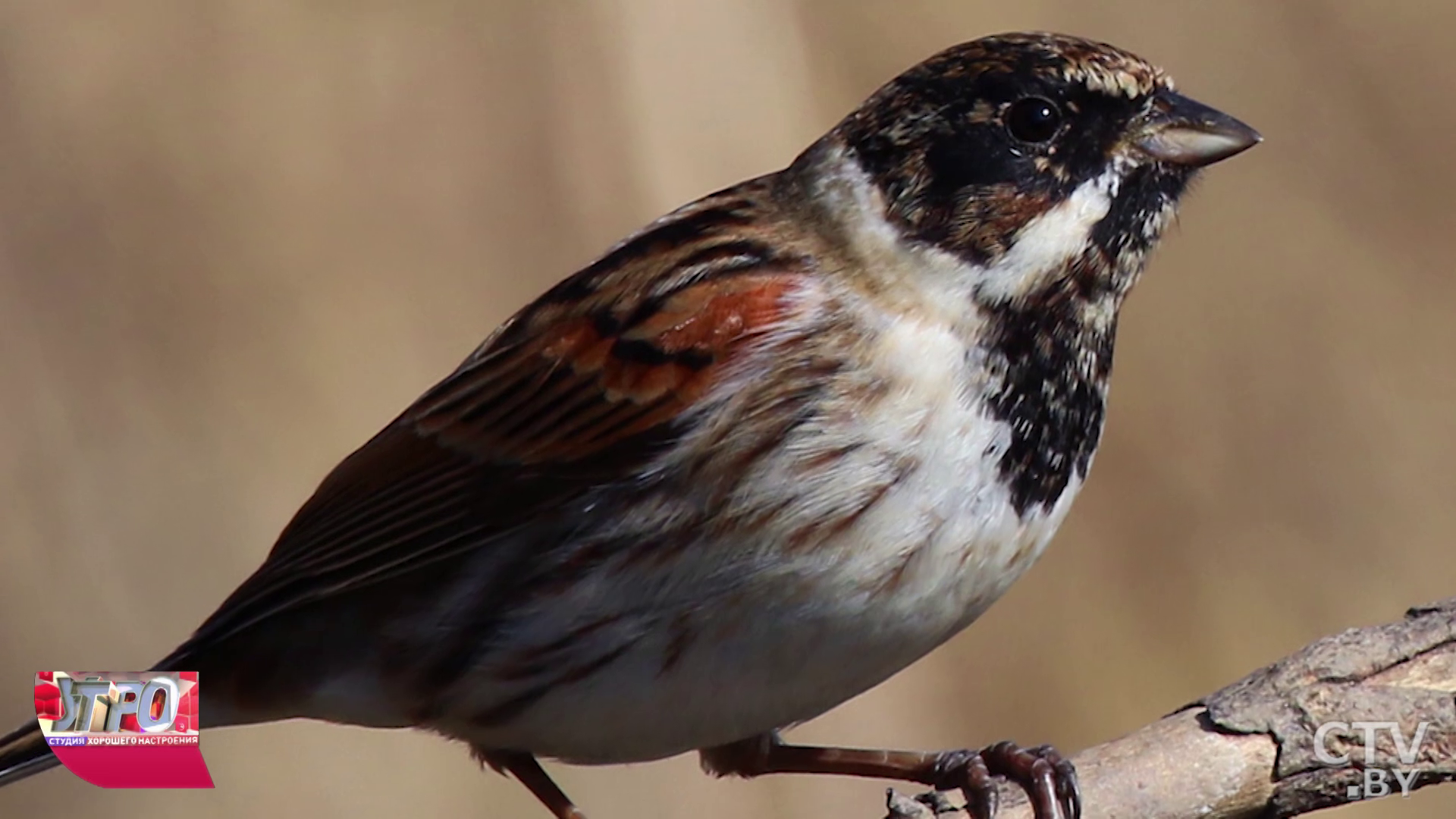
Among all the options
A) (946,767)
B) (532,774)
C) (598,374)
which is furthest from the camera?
(532,774)

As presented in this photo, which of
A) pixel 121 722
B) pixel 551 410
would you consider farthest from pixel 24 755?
pixel 551 410

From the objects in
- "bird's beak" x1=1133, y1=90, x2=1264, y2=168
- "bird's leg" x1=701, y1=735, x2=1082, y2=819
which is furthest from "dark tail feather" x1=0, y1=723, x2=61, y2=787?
"bird's beak" x1=1133, y1=90, x2=1264, y2=168

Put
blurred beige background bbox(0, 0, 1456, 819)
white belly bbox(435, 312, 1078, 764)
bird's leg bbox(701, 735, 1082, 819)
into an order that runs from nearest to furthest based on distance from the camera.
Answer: white belly bbox(435, 312, 1078, 764) → bird's leg bbox(701, 735, 1082, 819) → blurred beige background bbox(0, 0, 1456, 819)

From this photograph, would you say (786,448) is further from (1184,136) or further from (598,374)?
(1184,136)

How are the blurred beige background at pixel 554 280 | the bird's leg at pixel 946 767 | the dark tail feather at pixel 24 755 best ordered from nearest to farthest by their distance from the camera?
the bird's leg at pixel 946 767 → the dark tail feather at pixel 24 755 → the blurred beige background at pixel 554 280

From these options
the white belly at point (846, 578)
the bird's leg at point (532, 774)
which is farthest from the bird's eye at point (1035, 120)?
the bird's leg at point (532, 774)

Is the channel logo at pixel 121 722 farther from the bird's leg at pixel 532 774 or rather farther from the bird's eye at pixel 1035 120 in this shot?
the bird's eye at pixel 1035 120

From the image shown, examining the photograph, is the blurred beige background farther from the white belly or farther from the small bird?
the white belly
